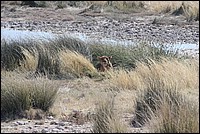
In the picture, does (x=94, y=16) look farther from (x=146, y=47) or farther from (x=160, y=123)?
(x=160, y=123)

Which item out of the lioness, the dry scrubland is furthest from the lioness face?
the dry scrubland

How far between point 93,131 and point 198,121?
1247mm

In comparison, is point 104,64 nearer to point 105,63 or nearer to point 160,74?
point 105,63

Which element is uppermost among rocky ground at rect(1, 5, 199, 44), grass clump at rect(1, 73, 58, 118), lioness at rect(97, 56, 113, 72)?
grass clump at rect(1, 73, 58, 118)

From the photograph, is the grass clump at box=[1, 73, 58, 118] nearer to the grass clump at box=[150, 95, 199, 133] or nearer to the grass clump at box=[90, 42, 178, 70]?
the grass clump at box=[150, 95, 199, 133]

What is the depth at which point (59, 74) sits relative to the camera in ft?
40.7

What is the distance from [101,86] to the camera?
36.5 feet

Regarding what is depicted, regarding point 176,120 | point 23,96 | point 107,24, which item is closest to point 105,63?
point 23,96

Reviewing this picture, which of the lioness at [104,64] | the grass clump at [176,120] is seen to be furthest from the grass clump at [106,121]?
the lioness at [104,64]

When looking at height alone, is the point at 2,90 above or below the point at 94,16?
above

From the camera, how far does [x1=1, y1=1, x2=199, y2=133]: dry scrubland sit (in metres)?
6.96

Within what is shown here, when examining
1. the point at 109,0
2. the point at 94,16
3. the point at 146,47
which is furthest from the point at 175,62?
the point at 109,0

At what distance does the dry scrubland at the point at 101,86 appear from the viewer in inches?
274

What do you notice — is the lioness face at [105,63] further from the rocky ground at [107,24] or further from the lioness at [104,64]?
the rocky ground at [107,24]
